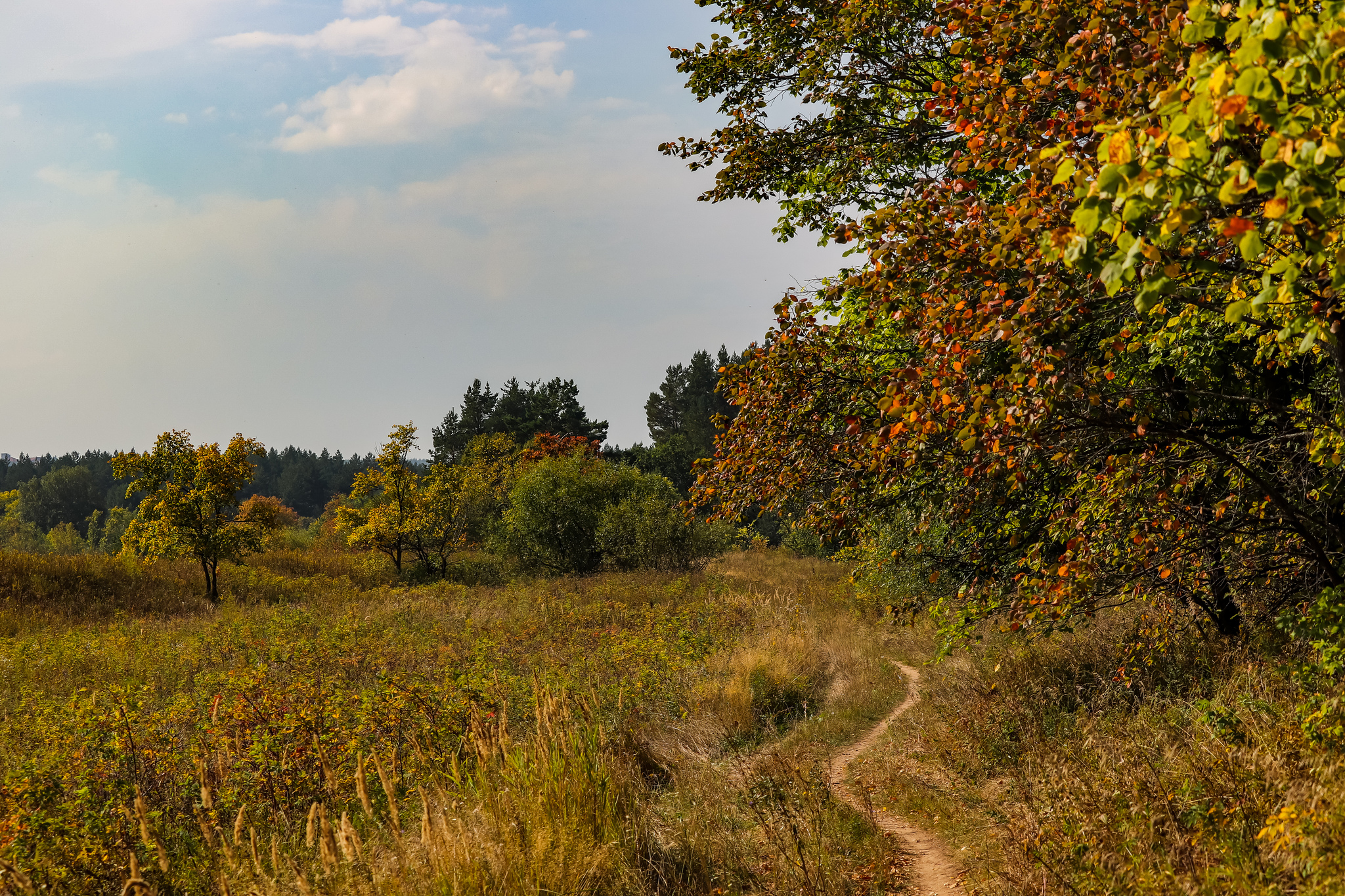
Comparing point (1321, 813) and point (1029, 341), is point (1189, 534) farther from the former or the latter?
point (1029, 341)

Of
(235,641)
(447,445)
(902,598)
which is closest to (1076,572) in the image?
(902,598)

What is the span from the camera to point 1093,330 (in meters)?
5.86

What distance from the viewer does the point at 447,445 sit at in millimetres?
68875

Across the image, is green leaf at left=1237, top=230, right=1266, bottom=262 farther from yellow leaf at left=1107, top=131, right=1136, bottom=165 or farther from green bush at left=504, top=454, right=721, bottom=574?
green bush at left=504, top=454, right=721, bottom=574

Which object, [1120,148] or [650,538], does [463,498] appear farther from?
[1120,148]

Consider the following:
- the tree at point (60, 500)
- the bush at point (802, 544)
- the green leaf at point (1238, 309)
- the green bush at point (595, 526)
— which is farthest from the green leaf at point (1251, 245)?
the tree at point (60, 500)

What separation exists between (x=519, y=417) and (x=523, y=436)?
2.97 metres

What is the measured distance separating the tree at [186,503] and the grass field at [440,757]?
802 cm

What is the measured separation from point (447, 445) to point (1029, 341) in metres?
69.1

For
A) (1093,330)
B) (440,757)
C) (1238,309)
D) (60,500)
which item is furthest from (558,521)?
(60,500)

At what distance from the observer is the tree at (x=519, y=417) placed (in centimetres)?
6131

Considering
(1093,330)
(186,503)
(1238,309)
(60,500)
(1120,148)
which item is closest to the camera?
(1120,148)

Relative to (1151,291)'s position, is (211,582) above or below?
below

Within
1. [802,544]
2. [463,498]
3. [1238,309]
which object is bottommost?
[802,544]
